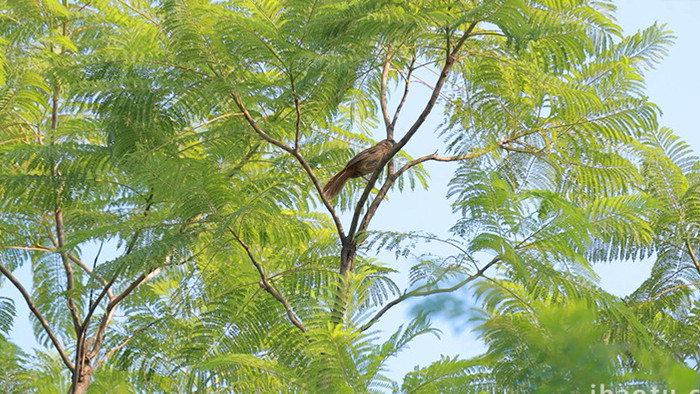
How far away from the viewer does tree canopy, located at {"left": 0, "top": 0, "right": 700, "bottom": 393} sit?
3010 mm

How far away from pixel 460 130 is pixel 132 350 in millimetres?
2148

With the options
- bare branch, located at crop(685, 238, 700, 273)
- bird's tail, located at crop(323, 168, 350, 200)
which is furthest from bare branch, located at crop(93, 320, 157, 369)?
bare branch, located at crop(685, 238, 700, 273)

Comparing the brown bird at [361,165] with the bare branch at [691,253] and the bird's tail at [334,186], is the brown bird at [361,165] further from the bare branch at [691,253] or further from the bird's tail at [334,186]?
the bare branch at [691,253]

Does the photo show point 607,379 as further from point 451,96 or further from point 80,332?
point 80,332

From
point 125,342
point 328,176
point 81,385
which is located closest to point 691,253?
point 328,176

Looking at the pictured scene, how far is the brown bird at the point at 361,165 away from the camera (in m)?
3.92

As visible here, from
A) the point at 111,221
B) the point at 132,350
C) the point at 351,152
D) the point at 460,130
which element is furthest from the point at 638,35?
the point at 132,350

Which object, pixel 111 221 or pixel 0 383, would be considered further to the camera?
pixel 0 383

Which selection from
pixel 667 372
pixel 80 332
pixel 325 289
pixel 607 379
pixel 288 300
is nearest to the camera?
pixel 667 372

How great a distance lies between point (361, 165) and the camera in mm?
3961

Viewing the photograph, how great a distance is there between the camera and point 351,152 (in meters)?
4.77

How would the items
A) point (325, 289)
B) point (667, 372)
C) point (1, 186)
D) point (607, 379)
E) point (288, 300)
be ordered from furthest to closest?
point (1, 186)
point (288, 300)
point (325, 289)
point (607, 379)
point (667, 372)

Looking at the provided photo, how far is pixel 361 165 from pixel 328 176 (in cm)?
90

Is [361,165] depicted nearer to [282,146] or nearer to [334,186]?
[334,186]
